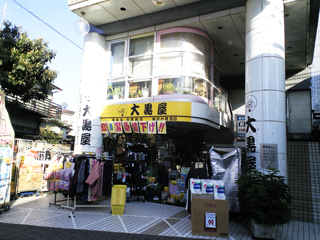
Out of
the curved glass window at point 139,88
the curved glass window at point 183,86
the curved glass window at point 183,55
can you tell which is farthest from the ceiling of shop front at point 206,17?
the curved glass window at point 139,88

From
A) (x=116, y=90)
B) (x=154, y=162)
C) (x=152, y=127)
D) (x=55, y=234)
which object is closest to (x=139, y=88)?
(x=116, y=90)

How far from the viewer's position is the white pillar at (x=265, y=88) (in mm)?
7191

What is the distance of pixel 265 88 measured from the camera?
7488 millimetres

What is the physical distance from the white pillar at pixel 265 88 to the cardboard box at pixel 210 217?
2200 mm

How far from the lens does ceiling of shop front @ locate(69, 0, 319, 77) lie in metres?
8.83

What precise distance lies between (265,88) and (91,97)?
7214mm

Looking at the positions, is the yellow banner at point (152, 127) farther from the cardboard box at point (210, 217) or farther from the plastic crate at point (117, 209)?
the cardboard box at point (210, 217)

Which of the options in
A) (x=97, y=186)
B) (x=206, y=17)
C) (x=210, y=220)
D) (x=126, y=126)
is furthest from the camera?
(x=126, y=126)

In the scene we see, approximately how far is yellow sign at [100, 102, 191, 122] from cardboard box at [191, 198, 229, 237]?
3.83 meters

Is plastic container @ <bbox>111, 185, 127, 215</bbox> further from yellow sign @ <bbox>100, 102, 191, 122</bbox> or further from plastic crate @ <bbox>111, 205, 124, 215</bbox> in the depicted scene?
yellow sign @ <bbox>100, 102, 191, 122</bbox>

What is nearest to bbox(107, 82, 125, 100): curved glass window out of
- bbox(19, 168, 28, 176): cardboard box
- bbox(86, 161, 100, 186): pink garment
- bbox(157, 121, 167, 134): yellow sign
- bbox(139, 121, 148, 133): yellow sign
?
bbox(139, 121, 148, 133): yellow sign

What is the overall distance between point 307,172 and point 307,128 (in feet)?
18.5

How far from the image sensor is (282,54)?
7.72m

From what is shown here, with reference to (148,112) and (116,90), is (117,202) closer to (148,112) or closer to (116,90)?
(148,112)
